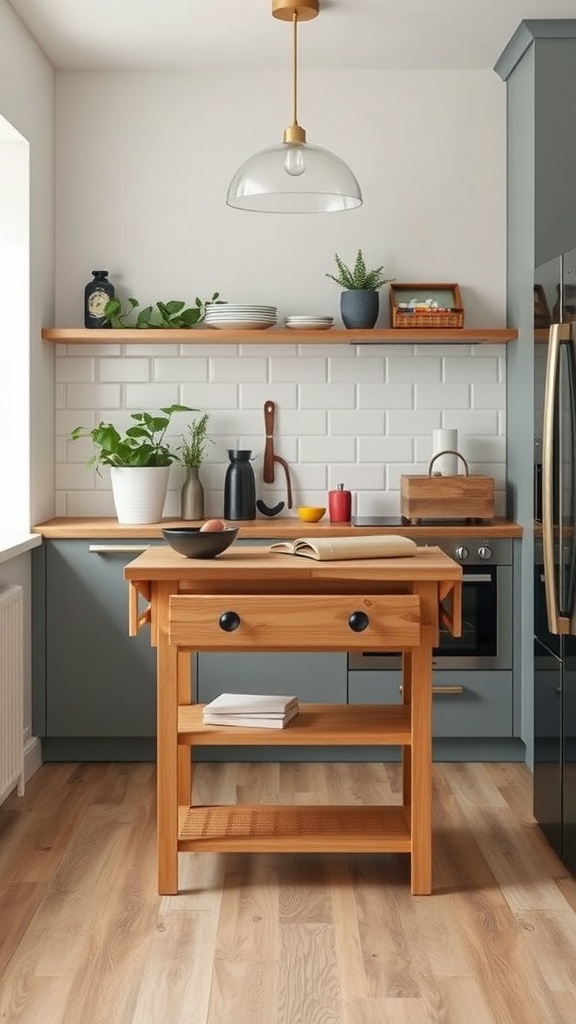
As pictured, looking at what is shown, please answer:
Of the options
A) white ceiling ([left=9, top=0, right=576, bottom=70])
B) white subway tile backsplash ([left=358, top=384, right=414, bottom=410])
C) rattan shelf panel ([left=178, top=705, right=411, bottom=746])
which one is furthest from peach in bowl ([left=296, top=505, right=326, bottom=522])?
white ceiling ([left=9, top=0, right=576, bottom=70])

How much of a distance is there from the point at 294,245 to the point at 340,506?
3.80 ft

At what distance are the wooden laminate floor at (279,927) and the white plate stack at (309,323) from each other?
1868mm

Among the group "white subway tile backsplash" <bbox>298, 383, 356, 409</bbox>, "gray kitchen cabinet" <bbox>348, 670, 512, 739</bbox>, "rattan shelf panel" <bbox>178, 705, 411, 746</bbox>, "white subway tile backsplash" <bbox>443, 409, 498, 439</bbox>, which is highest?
"white subway tile backsplash" <bbox>298, 383, 356, 409</bbox>

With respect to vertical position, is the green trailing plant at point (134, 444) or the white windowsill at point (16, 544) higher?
the green trailing plant at point (134, 444)

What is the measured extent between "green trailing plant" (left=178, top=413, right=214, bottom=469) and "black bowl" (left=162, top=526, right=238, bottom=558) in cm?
164

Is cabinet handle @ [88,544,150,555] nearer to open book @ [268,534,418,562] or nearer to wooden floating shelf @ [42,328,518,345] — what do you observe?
wooden floating shelf @ [42,328,518,345]

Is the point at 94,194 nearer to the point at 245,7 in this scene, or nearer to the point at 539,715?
the point at 245,7

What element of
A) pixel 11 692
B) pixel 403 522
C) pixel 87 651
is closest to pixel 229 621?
pixel 11 692

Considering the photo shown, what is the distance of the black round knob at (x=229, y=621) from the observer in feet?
10.5

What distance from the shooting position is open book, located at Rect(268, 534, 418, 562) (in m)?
3.34

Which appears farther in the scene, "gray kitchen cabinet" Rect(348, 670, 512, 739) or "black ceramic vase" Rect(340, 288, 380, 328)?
"black ceramic vase" Rect(340, 288, 380, 328)

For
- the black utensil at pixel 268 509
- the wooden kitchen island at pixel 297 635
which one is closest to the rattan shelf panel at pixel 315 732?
the wooden kitchen island at pixel 297 635

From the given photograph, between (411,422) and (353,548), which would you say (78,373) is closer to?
(411,422)

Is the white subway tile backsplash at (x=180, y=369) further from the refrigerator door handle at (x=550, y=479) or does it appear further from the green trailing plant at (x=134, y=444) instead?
the refrigerator door handle at (x=550, y=479)
